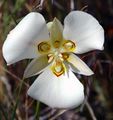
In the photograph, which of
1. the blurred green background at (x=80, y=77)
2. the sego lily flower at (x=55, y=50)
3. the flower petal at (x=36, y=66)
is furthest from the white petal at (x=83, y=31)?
the blurred green background at (x=80, y=77)

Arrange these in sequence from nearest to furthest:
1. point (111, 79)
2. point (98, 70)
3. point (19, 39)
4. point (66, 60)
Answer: point (19, 39) < point (66, 60) < point (111, 79) < point (98, 70)

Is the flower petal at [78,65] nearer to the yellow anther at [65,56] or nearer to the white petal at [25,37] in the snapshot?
the yellow anther at [65,56]

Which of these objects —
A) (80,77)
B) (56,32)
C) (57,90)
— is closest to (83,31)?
(56,32)

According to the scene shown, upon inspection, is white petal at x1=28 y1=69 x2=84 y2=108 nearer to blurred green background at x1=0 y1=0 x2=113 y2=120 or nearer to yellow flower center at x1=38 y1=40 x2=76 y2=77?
yellow flower center at x1=38 y1=40 x2=76 y2=77

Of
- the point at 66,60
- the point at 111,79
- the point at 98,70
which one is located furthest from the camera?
the point at 98,70

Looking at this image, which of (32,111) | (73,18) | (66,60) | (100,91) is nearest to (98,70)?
(100,91)

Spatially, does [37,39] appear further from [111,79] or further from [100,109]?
[100,109]

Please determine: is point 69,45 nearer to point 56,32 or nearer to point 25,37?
point 56,32
